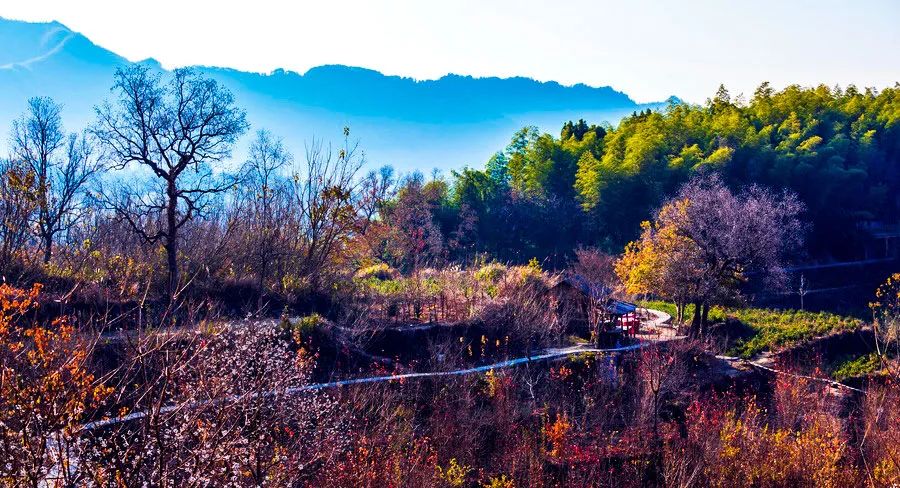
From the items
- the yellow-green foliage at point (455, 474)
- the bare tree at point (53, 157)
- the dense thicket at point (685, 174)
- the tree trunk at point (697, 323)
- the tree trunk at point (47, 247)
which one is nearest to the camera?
the yellow-green foliage at point (455, 474)

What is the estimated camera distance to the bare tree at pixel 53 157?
53.3 ft

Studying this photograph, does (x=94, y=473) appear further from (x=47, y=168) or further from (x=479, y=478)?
(x=47, y=168)

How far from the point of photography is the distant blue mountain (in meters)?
90.1

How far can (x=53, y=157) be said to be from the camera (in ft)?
69.8

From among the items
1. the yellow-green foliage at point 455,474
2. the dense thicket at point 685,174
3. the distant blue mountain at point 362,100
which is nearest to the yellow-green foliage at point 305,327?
the yellow-green foliage at point 455,474

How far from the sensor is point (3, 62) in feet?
305

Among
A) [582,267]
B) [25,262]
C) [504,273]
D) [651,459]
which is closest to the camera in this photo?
[651,459]

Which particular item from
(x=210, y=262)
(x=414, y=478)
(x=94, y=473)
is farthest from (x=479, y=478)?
(x=210, y=262)

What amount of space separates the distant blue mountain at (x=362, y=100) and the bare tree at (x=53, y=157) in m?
57.7

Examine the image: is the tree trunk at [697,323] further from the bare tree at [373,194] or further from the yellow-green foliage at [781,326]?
the bare tree at [373,194]

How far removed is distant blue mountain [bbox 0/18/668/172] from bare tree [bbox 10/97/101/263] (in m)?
57.7

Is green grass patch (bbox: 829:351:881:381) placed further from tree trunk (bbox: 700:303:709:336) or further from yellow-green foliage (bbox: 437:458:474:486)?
yellow-green foliage (bbox: 437:458:474:486)

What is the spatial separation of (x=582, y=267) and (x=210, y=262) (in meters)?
13.8

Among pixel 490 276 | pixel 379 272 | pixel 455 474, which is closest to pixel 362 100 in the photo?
pixel 379 272
